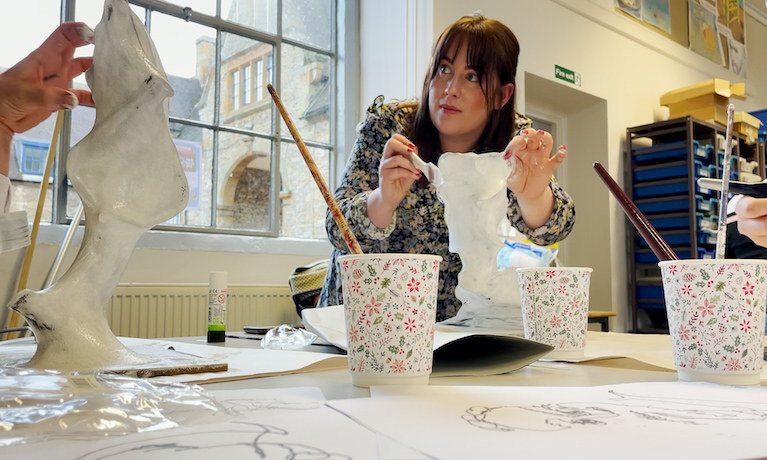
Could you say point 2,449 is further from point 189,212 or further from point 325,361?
point 189,212

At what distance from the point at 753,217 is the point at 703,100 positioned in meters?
3.37

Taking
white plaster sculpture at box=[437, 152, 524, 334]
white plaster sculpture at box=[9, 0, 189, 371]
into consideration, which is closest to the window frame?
white plaster sculpture at box=[437, 152, 524, 334]

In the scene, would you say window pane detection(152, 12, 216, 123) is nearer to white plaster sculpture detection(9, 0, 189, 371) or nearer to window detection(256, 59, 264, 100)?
window detection(256, 59, 264, 100)

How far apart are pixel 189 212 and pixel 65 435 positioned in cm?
225

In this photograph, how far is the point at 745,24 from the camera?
5.18m

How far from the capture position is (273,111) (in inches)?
107

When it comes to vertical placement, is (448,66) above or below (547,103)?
below

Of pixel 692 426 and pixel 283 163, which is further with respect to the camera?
pixel 283 163

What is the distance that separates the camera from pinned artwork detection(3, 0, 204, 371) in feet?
1.71

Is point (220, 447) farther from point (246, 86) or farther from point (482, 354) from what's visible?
point (246, 86)

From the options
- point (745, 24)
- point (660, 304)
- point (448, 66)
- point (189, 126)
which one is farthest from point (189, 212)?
point (745, 24)

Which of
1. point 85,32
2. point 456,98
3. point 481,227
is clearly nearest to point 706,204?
point 456,98

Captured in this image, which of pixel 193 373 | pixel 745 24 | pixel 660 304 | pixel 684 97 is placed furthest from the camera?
pixel 745 24

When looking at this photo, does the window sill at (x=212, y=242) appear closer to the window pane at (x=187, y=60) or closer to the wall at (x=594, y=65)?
the window pane at (x=187, y=60)
